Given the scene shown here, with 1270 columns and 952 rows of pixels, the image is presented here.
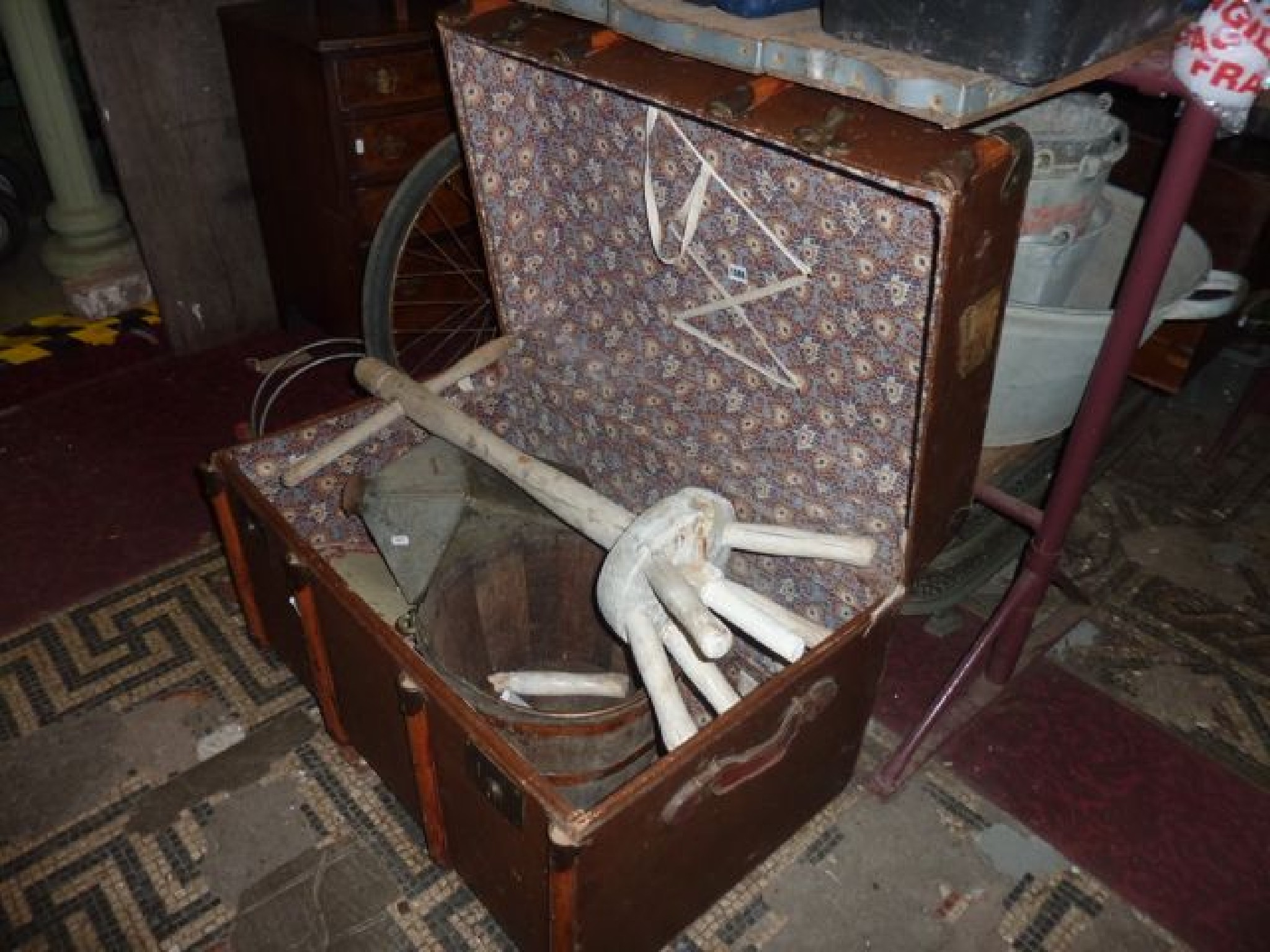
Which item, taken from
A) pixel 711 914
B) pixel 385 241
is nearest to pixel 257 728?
pixel 711 914

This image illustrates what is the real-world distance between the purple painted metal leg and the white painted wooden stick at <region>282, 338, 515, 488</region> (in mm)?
978

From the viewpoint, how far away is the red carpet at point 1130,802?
1.49 meters

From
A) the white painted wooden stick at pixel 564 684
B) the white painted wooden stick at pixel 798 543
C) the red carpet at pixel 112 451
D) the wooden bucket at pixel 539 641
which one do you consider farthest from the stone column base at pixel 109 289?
the white painted wooden stick at pixel 798 543

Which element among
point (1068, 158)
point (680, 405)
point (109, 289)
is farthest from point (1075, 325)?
point (109, 289)

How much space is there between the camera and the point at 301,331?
2939 mm

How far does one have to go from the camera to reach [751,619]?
1112 millimetres

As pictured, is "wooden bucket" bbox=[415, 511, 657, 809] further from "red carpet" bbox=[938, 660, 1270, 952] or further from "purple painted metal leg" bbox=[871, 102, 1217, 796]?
"red carpet" bbox=[938, 660, 1270, 952]

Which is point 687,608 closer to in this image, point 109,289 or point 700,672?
point 700,672

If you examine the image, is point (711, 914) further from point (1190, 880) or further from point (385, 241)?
A: point (385, 241)

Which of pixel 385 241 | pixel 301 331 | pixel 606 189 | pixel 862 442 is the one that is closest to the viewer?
pixel 862 442

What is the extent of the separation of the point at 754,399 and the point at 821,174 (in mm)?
384

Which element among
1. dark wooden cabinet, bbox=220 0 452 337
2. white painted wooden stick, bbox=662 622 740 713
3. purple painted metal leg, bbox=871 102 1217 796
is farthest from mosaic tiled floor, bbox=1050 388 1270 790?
dark wooden cabinet, bbox=220 0 452 337

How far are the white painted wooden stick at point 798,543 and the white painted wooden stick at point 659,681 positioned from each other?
0.16 metres

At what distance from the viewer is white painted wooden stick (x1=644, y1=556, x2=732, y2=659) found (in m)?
1.06
